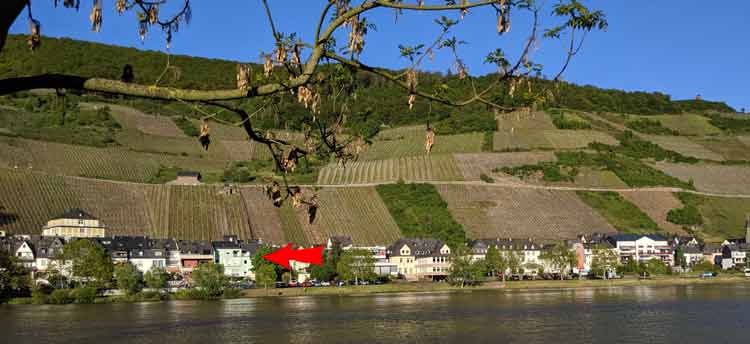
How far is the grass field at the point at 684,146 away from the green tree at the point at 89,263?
4187 inches

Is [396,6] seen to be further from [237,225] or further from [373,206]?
[373,206]

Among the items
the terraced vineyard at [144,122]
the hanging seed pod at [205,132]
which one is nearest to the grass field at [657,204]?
the terraced vineyard at [144,122]

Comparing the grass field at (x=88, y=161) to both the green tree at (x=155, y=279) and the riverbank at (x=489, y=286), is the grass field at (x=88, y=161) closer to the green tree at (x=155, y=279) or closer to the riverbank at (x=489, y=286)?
the green tree at (x=155, y=279)

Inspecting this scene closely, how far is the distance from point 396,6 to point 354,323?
4457 centimetres

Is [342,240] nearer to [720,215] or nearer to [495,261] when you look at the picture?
[495,261]

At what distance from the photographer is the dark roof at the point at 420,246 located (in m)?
107

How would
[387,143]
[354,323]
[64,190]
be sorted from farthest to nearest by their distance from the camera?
[387,143] → [64,190] → [354,323]

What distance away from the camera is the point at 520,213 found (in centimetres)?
12006

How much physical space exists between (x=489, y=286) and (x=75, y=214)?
44378mm

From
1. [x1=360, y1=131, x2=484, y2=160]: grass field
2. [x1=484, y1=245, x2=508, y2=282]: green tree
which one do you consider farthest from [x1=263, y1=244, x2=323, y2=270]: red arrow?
[x1=360, y1=131, x2=484, y2=160]: grass field

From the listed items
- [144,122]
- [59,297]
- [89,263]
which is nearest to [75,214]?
[89,263]

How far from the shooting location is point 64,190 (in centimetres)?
10694

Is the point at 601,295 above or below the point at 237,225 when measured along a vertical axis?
below

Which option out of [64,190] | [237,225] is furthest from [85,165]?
[237,225]
